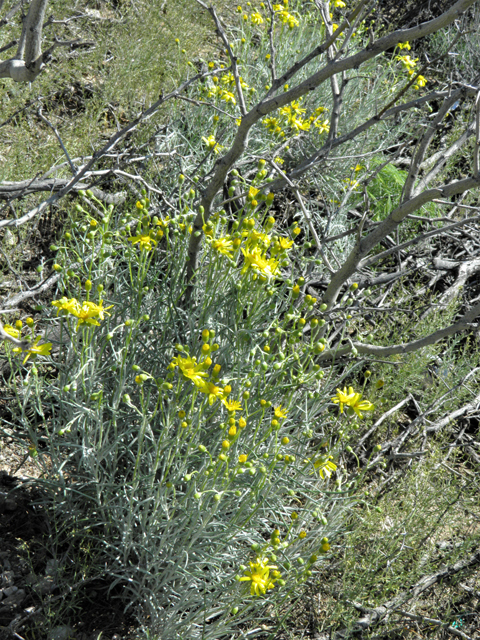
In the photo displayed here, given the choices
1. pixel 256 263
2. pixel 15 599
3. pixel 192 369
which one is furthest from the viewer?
pixel 15 599

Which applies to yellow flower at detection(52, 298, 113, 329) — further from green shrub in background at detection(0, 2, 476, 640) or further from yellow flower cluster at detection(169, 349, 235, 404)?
yellow flower cluster at detection(169, 349, 235, 404)

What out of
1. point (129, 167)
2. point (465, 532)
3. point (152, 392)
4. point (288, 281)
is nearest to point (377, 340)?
point (465, 532)

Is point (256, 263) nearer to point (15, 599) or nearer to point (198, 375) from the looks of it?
point (198, 375)

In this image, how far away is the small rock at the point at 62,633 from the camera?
1.70m

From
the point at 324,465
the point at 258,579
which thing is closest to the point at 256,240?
the point at 324,465

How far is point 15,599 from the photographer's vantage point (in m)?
1.78

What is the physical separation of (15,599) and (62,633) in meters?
0.20

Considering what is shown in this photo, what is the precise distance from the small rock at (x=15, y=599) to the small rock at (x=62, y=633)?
0.17m

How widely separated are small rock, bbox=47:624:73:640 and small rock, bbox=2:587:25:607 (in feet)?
0.55

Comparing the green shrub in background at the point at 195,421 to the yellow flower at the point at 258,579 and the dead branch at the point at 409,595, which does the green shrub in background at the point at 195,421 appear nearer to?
the yellow flower at the point at 258,579

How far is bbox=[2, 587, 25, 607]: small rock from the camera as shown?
5.81 ft

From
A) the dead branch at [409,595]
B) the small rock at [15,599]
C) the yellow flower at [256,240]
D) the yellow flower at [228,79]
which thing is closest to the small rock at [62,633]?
the small rock at [15,599]

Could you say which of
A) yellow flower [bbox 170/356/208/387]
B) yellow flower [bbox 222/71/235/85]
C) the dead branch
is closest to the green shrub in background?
yellow flower [bbox 170/356/208/387]

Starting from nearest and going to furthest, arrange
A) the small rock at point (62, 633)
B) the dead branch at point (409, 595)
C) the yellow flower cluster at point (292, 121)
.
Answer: the small rock at point (62, 633) < the dead branch at point (409, 595) < the yellow flower cluster at point (292, 121)
